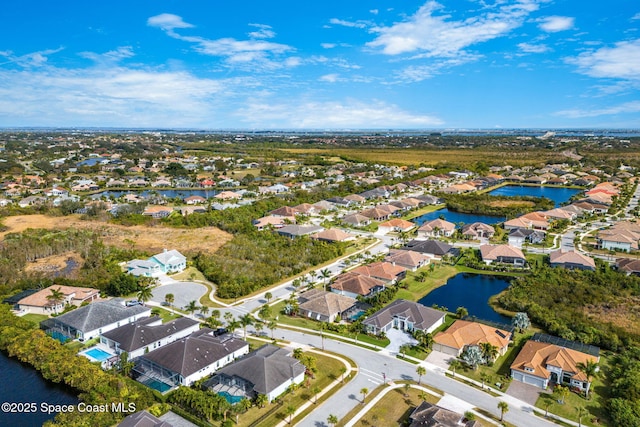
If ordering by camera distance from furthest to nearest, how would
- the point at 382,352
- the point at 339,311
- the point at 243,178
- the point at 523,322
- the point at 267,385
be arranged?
the point at 243,178, the point at 339,311, the point at 523,322, the point at 382,352, the point at 267,385

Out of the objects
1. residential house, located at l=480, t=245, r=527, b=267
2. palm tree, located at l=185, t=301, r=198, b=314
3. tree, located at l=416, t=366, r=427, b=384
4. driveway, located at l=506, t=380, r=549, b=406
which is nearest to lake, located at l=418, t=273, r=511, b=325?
residential house, located at l=480, t=245, r=527, b=267

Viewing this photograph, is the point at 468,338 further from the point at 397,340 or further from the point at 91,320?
the point at 91,320

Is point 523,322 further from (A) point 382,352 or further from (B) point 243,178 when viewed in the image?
(B) point 243,178

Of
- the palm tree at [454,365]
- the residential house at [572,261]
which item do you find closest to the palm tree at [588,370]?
the palm tree at [454,365]

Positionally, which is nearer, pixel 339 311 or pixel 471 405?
pixel 471 405

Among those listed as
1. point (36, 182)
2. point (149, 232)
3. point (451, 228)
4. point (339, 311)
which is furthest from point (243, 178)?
point (339, 311)

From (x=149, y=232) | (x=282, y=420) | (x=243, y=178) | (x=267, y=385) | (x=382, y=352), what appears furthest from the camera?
(x=243, y=178)

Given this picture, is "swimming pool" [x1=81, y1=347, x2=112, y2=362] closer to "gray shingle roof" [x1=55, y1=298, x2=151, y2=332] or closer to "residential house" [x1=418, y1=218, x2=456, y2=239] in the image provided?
"gray shingle roof" [x1=55, y1=298, x2=151, y2=332]
